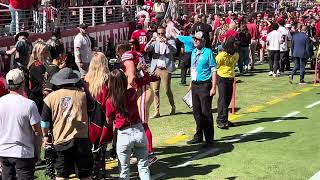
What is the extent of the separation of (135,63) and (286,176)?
2749 mm

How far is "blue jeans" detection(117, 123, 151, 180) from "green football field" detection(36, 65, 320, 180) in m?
1.38

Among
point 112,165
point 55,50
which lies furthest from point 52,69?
point 112,165

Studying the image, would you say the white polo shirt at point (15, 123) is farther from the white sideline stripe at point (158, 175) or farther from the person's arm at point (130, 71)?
the white sideline stripe at point (158, 175)

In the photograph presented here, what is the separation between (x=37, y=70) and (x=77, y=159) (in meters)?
2.48

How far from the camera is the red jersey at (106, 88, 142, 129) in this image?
6715mm

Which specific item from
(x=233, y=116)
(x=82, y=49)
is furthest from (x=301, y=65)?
(x=82, y=49)

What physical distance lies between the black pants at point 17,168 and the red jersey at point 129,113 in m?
1.16

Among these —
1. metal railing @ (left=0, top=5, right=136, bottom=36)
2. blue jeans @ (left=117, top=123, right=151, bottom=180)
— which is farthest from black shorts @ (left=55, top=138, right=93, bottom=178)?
metal railing @ (left=0, top=5, right=136, bottom=36)

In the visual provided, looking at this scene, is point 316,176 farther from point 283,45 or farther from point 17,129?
point 283,45

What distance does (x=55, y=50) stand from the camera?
853 centimetres

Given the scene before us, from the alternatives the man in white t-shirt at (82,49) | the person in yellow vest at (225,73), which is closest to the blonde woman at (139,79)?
the person in yellow vest at (225,73)

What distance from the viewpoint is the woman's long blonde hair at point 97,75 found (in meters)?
7.38

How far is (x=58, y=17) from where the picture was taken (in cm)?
1812

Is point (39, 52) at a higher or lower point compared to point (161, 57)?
higher
